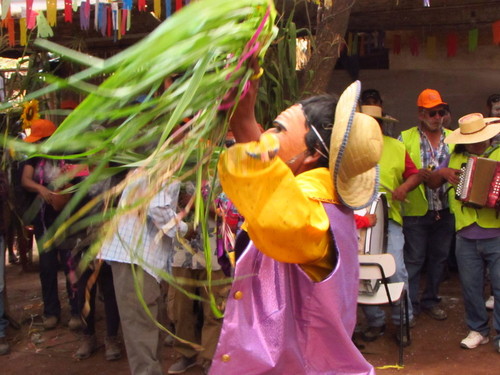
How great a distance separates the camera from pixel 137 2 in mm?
6469

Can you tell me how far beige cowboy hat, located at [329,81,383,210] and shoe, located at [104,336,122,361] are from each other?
4.05 metres

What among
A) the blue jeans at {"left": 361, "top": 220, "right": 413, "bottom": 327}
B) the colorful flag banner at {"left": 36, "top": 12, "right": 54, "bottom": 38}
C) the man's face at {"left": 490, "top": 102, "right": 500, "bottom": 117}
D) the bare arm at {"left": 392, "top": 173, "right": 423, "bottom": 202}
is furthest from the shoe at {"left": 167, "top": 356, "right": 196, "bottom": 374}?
the man's face at {"left": 490, "top": 102, "right": 500, "bottom": 117}

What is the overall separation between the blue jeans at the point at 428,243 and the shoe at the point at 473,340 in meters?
0.76

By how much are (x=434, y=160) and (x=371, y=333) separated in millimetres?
1665

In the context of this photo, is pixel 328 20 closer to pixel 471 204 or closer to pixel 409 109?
pixel 471 204

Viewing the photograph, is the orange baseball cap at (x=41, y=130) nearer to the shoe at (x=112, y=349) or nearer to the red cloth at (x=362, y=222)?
the shoe at (x=112, y=349)

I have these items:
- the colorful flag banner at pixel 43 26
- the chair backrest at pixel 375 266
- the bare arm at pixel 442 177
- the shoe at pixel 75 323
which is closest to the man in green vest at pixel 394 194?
the bare arm at pixel 442 177

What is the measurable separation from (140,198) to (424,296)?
5324 mm

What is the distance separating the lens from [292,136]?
224 cm

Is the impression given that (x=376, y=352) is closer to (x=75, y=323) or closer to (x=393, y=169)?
(x=393, y=169)

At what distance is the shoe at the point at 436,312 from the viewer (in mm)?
6578

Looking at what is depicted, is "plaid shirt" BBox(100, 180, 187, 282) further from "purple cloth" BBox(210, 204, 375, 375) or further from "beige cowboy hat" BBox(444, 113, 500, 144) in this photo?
"beige cowboy hat" BBox(444, 113, 500, 144)

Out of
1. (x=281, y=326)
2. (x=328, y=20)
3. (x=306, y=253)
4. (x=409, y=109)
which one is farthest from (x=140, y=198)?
(x=409, y=109)

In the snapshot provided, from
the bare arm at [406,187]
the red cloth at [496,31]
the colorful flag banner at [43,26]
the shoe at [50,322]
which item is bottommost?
the shoe at [50,322]
